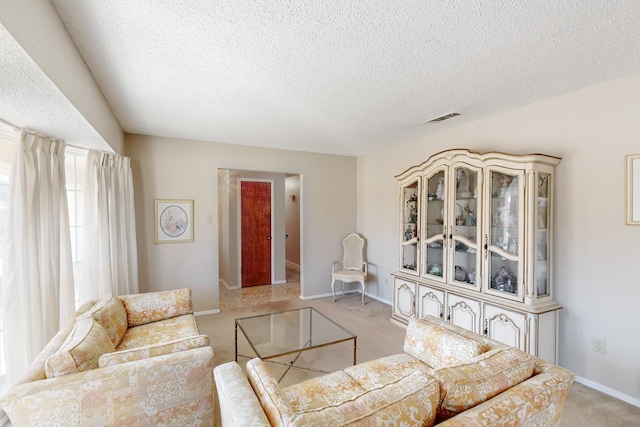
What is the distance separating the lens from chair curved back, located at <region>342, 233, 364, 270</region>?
5.01 metres

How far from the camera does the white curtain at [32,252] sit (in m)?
1.86

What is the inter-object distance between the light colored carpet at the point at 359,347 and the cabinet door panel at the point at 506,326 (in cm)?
48

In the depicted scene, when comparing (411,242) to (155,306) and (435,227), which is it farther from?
(155,306)

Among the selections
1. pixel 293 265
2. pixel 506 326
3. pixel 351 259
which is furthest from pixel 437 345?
pixel 293 265

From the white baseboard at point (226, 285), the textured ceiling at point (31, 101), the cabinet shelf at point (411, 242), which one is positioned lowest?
the white baseboard at point (226, 285)

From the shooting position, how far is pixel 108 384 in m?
1.49

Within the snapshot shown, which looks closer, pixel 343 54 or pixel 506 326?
pixel 343 54

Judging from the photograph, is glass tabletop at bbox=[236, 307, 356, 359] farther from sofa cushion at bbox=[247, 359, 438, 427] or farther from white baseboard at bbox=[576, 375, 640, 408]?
white baseboard at bbox=[576, 375, 640, 408]

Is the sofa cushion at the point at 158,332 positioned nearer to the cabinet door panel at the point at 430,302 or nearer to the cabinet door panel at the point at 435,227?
the cabinet door panel at the point at 430,302

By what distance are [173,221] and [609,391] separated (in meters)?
4.70

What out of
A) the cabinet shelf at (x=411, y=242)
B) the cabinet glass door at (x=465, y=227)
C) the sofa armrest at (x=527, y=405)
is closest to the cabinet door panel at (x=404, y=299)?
the cabinet shelf at (x=411, y=242)

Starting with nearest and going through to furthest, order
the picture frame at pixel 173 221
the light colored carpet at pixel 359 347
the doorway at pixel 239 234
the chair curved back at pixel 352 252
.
A: the light colored carpet at pixel 359 347, the picture frame at pixel 173 221, the chair curved back at pixel 352 252, the doorway at pixel 239 234

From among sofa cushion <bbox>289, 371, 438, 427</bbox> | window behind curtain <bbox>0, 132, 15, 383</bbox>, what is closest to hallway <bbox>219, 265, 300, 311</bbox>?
window behind curtain <bbox>0, 132, 15, 383</bbox>

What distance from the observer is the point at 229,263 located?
5625 mm
